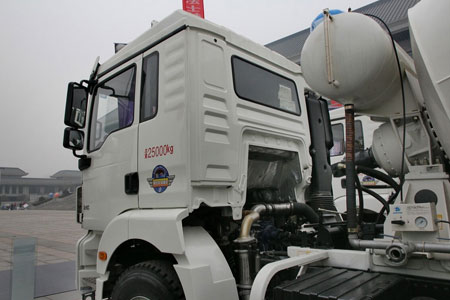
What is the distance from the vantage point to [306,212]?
11.6 ft

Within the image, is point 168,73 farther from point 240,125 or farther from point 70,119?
point 70,119

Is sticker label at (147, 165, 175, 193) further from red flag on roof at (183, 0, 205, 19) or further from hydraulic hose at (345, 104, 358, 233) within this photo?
red flag on roof at (183, 0, 205, 19)

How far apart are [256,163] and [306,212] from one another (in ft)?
2.19

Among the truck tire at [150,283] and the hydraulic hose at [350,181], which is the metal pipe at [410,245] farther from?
the truck tire at [150,283]

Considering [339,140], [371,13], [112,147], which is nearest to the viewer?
[112,147]

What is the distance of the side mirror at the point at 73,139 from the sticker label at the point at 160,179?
138cm

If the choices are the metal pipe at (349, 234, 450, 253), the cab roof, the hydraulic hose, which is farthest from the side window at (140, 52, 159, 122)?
the metal pipe at (349, 234, 450, 253)

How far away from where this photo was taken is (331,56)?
2.24m

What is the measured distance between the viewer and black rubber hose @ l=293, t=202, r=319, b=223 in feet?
11.4

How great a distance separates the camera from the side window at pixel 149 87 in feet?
10.1

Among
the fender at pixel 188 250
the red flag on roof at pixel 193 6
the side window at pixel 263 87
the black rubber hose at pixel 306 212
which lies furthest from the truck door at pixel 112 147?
the red flag on roof at pixel 193 6

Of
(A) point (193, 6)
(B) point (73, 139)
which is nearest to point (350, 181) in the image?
(B) point (73, 139)

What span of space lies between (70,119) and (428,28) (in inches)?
131

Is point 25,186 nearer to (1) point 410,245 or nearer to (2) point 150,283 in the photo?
(2) point 150,283
